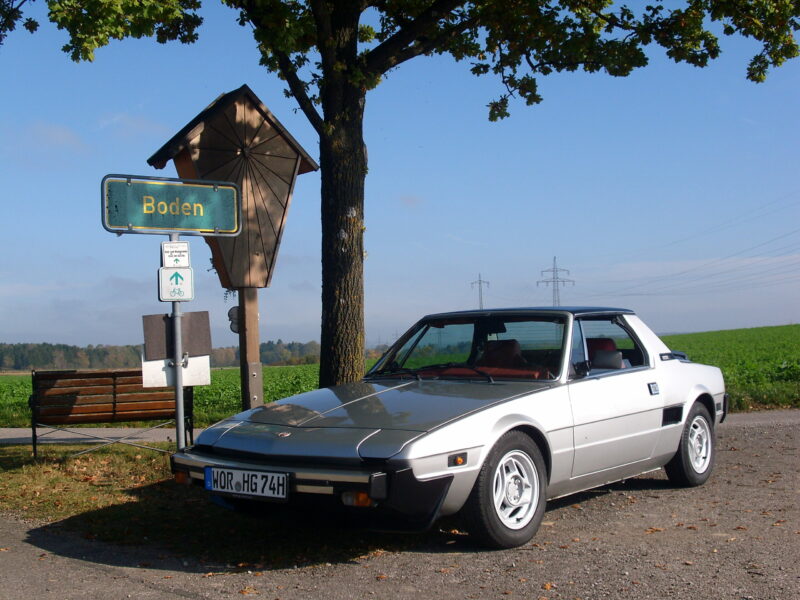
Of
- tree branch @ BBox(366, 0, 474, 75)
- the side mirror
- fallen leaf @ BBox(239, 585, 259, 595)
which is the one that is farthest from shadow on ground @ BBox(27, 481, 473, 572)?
tree branch @ BBox(366, 0, 474, 75)

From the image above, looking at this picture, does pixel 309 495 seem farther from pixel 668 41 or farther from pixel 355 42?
pixel 668 41

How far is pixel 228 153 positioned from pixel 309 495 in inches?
246

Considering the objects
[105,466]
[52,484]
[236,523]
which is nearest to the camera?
[236,523]

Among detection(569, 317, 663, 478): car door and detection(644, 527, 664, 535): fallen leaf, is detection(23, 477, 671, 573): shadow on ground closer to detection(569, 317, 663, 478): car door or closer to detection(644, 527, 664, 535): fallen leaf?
detection(569, 317, 663, 478): car door

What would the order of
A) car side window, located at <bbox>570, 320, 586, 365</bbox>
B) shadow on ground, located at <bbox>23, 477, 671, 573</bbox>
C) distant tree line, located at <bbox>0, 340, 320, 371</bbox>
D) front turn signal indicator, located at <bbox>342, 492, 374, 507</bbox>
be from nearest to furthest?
1. front turn signal indicator, located at <bbox>342, 492, 374, 507</bbox>
2. shadow on ground, located at <bbox>23, 477, 671, 573</bbox>
3. car side window, located at <bbox>570, 320, 586, 365</bbox>
4. distant tree line, located at <bbox>0, 340, 320, 371</bbox>

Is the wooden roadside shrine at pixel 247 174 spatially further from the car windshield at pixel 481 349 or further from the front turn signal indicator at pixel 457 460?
the front turn signal indicator at pixel 457 460

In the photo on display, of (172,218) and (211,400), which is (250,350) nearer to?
(172,218)

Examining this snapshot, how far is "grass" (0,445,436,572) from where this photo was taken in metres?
5.22

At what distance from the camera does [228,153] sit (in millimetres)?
10203

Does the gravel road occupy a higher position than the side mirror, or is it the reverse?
the side mirror

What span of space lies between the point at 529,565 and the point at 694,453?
3.06m

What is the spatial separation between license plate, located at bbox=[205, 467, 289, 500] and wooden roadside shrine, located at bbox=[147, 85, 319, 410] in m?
4.40

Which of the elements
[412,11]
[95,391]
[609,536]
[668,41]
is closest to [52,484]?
[95,391]

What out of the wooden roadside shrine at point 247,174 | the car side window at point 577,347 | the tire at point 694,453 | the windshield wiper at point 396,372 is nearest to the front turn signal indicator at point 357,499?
the windshield wiper at point 396,372
